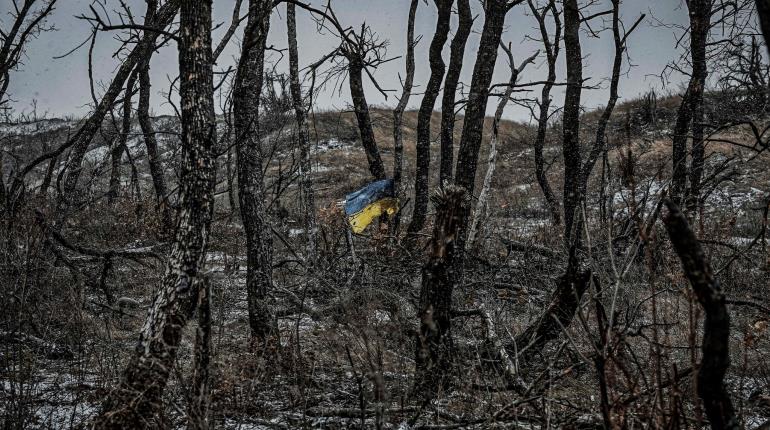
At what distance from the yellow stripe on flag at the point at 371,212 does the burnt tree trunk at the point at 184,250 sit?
5.84 metres

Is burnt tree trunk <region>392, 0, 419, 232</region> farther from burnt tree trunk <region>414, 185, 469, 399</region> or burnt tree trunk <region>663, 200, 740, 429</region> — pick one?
burnt tree trunk <region>663, 200, 740, 429</region>

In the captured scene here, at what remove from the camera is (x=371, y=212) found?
357 inches

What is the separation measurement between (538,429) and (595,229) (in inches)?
317

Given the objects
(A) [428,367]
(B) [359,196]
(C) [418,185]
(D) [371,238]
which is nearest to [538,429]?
(A) [428,367]

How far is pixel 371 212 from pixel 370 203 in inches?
6.7

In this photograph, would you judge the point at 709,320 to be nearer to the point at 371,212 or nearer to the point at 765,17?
the point at 765,17

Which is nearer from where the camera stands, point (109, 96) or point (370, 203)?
point (109, 96)

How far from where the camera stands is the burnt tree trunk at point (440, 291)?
10.5 feet

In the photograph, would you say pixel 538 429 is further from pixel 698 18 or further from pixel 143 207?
pixel 143 207

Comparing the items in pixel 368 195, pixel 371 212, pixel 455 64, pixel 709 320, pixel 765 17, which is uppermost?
pixel 455 64

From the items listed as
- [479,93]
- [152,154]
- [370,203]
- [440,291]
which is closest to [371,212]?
[370,203]

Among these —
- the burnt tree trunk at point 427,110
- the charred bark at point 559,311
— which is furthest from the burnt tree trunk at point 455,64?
the charred bark at point 559,311

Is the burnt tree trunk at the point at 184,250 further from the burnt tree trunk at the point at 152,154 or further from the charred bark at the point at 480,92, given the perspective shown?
the burnt tree trunk at the point at 152,154

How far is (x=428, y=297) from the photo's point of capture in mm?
3469
